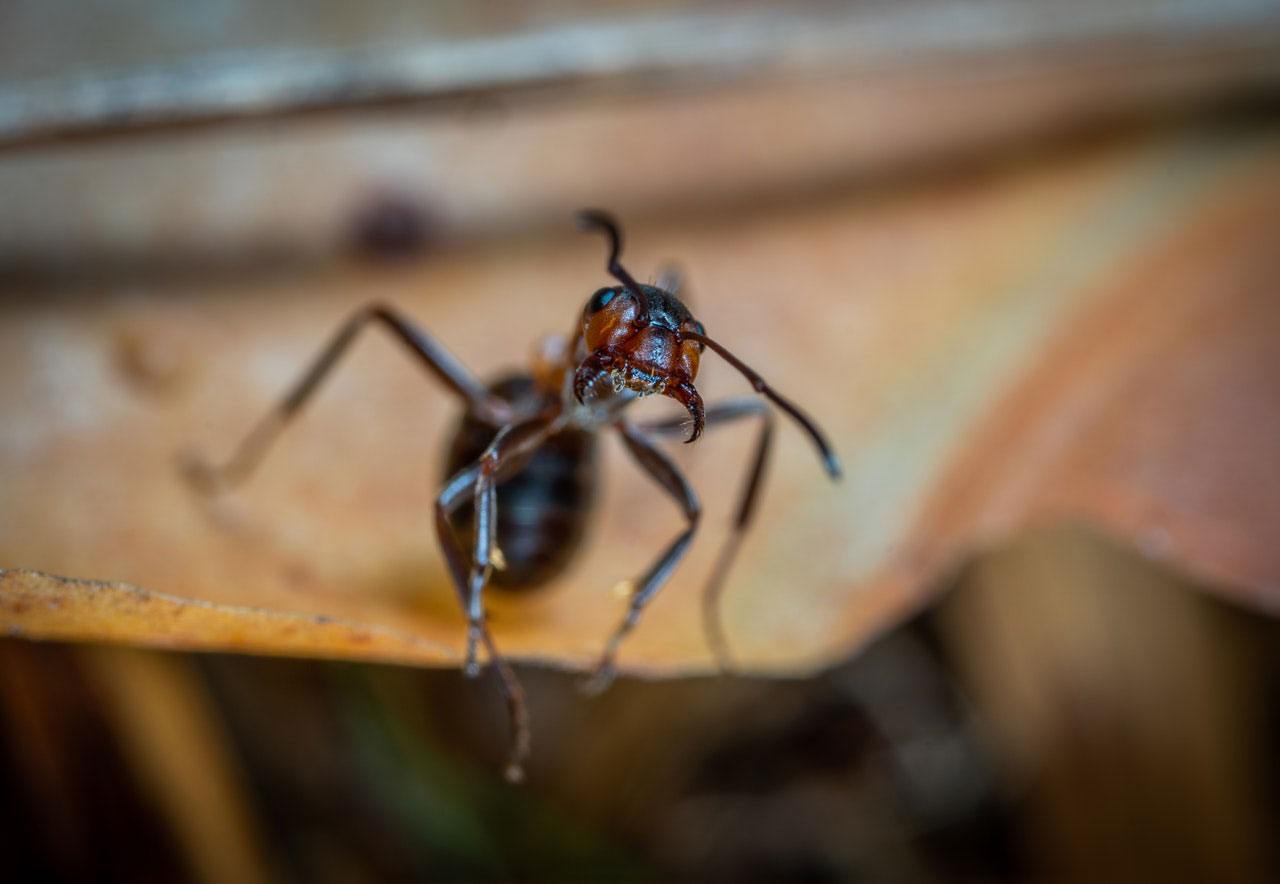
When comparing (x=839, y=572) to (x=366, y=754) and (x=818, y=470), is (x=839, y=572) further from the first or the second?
(x=366, y=754)

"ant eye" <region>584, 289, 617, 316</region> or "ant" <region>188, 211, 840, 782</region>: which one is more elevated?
"ant eye" <region>584, 289, 617, 316</region>

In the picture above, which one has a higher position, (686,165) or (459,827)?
(686,165)

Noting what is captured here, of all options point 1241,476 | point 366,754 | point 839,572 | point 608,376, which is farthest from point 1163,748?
point 366,754

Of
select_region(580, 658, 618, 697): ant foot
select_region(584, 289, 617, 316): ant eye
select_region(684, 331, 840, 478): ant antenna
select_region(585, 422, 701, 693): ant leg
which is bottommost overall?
select_region(580, 658, 618, 697): ant foot

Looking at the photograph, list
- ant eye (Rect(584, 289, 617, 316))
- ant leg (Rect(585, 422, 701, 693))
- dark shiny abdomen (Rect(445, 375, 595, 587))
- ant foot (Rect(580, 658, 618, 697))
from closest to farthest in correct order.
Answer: ant foot (Rect(580, 658, 618, 697))
ant leg (Rect(585, 422, 701, 693))
ant eye (Rect(584, 289, 617, 316))
dark shiny abdomen (Rect(445, 375, 595, 587))

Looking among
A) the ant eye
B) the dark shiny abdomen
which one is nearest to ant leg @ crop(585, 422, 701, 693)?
the dark shiny abdomen

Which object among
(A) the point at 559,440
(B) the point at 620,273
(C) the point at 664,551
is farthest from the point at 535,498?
(B) the point at 620,273

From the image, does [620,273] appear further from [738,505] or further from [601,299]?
[738,505]

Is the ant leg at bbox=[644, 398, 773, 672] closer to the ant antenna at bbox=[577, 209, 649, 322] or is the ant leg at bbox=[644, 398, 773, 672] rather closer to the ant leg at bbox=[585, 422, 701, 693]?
the ant leg at bbox=[585, 422, 701, 693]
